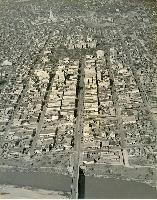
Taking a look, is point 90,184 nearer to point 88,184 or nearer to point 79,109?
point 88,184

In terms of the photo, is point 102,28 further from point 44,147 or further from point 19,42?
point 44,147

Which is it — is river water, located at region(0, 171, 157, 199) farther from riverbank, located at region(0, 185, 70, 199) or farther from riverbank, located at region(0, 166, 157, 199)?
riverbank, located at region(0, 185, 70, 199)

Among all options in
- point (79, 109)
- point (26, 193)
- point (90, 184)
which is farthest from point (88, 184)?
point (79, 109)

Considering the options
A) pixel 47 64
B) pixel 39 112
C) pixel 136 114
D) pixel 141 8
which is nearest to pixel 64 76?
pixel 47 64

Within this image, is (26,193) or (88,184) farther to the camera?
(88,184)

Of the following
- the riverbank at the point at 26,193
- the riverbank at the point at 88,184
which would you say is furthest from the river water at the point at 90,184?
the riverbank at the point at 26,193

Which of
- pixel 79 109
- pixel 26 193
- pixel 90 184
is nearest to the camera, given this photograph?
pixel 26 193
